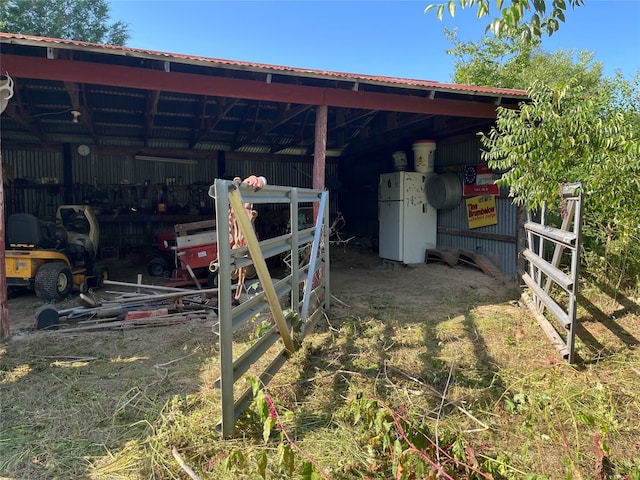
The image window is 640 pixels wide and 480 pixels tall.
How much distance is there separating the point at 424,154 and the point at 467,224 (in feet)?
5.51

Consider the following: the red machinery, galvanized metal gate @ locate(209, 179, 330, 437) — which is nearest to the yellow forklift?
the red machinery

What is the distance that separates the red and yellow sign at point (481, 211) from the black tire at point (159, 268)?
6.03 m

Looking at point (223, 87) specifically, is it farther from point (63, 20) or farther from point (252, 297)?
point (63, 20)

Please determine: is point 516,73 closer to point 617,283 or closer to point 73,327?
point 617,283

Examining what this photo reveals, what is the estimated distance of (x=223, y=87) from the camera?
17.2ft

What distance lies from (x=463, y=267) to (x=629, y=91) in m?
3.64

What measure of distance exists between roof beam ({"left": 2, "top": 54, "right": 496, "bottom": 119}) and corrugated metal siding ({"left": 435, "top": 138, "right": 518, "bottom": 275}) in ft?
5.12

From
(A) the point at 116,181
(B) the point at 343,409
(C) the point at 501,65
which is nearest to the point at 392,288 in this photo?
(B) the point at 343,409

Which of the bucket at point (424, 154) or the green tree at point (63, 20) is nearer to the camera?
the bucket at point (424, 154)

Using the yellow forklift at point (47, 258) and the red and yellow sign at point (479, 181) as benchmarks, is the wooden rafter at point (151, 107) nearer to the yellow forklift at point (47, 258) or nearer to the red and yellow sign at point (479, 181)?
the yellow forklift at point (47, 258)

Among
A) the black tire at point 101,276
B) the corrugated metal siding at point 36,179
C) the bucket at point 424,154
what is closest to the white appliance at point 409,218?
the bucket at point 424,154

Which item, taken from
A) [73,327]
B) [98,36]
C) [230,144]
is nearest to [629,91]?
[73,327]

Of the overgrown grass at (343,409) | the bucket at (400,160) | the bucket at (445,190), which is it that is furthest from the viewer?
the bucket at (400,160)

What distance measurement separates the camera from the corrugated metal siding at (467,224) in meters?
7.12
